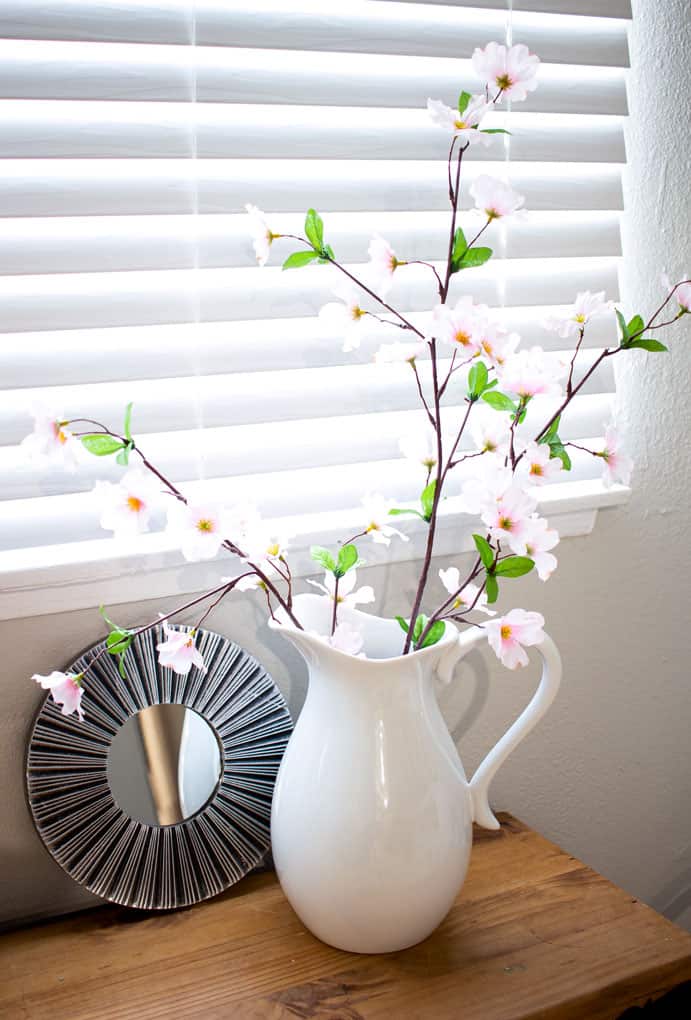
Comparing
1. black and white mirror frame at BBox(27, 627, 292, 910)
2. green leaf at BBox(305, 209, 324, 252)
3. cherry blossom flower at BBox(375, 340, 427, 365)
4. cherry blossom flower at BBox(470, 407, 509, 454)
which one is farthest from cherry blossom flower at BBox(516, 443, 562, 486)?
black and white mirror frame at BBox(27, 627, 292, 910)

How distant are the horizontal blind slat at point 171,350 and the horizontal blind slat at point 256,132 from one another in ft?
0.60

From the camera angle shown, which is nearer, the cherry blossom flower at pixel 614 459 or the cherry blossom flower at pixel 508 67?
the cherry blossom flower at pixel 508 67

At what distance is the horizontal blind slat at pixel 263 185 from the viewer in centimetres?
95

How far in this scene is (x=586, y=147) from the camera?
1.19m

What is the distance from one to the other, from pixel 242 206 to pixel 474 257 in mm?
315

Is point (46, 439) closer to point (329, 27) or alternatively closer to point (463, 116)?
point (463, 116)

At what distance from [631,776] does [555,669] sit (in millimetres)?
465

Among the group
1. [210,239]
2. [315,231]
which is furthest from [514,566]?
[210,239]

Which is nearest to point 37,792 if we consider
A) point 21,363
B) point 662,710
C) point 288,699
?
point 288,699

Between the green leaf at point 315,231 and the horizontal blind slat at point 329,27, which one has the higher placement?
the horizontal blind slat at point 329,27

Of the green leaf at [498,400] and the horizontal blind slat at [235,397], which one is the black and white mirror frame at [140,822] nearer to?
the horizontal blind slat at [235,397]

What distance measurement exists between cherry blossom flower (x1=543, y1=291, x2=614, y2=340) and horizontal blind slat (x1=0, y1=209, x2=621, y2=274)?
96 mm

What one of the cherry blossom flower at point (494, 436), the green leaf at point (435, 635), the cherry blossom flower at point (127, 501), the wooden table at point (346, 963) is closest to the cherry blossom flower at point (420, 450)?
the cherry blossom flower at point (494, 436)

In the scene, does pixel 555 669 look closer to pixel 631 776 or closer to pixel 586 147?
pixel 631 776
